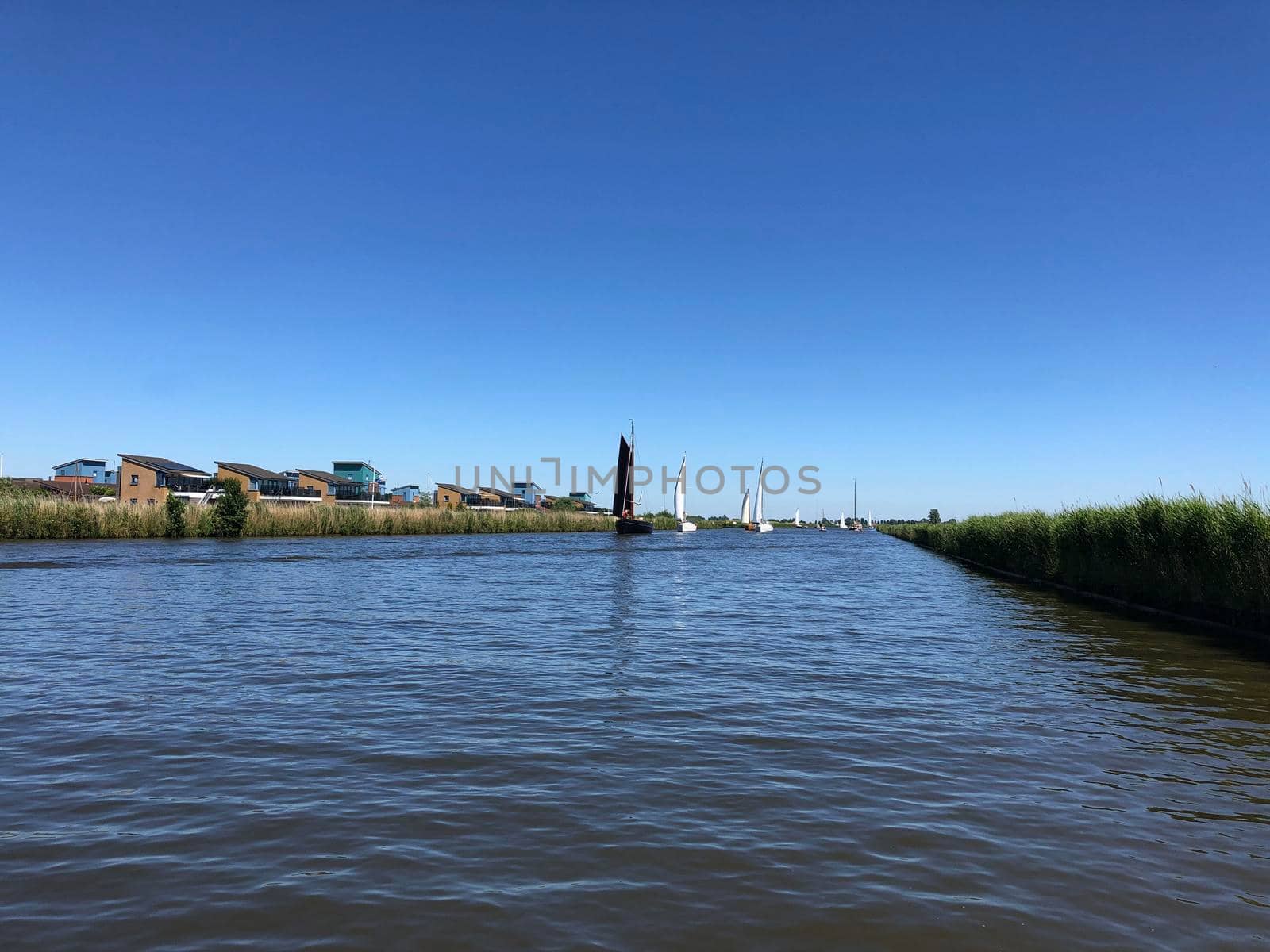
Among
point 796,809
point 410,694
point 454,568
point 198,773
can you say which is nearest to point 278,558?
point 454,568

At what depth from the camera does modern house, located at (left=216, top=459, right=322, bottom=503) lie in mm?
94812

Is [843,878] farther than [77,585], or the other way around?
[77,585]

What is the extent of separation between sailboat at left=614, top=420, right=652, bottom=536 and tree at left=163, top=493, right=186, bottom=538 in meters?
50.6

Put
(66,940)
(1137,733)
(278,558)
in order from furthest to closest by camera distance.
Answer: (278,558)
(1137,733)
(66,940)

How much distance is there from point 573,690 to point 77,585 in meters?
22.3

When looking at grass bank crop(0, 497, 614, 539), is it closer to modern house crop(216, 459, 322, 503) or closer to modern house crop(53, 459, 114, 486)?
modern house crop(216, 459, 322, 503)

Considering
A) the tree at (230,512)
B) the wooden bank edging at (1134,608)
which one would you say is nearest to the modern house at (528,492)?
the tree at (230,512)

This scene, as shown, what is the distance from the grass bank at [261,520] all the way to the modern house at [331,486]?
25.8 m

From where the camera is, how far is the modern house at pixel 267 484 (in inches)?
3733

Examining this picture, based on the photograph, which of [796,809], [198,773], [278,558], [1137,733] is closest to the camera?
[796,809]

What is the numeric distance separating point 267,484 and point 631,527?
45.6 m

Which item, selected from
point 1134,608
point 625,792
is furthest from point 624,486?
point 625,792

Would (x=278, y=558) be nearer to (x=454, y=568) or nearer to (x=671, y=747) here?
(x=454, y=568)

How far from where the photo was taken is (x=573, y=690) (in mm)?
11164
